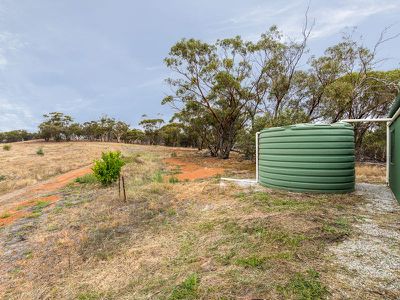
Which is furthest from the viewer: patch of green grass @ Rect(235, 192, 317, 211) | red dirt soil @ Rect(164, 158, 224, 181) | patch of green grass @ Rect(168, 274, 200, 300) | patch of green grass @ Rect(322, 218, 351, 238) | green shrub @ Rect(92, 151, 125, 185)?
red dirt soil @ Rect(164, 158, 224, 181)

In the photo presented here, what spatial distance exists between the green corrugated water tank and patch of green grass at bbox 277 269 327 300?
4737mm

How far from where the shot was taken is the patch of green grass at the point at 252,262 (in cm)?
368

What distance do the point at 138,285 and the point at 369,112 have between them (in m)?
23.6

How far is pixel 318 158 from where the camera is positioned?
24.7ft

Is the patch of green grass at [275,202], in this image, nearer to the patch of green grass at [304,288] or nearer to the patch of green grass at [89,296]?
the patch of green grass at [304,288]

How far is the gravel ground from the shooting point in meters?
2.98

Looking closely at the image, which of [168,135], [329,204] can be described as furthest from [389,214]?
[168,135]

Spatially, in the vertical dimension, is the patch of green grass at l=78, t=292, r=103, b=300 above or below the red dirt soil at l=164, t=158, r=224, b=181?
below

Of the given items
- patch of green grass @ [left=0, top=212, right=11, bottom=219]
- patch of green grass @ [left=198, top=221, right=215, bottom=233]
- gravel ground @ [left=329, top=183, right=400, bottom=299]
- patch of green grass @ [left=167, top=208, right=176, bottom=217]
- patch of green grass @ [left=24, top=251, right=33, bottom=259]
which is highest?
gravel ground @ [left=329, top=183, right=400, bottom=299]

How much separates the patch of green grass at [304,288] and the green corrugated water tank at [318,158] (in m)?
4.74

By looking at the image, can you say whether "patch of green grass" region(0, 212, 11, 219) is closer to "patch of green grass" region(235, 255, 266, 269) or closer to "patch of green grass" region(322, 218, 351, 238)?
"patch of green grass" region(235, 255, 266, 269)

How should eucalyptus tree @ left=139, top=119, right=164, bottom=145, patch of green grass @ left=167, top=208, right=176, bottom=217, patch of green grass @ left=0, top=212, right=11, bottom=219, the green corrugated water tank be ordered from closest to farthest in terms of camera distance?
patch of green grass @ left=167, top=208, right=176, bottom=217 < the green corrugated water tank < patch of green grass @ left=0, top=212, right=11, bottom=219 < eucalyptus tree @ left=139, top=119, right=164, bottom=145

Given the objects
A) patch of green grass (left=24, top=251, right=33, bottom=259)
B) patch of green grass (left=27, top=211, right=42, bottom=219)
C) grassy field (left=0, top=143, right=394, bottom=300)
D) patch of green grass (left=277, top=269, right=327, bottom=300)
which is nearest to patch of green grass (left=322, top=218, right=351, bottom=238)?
grassy field (left=0, top=143, right=394, bottom=300)

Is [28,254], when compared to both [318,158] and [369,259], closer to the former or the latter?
[369,259]
